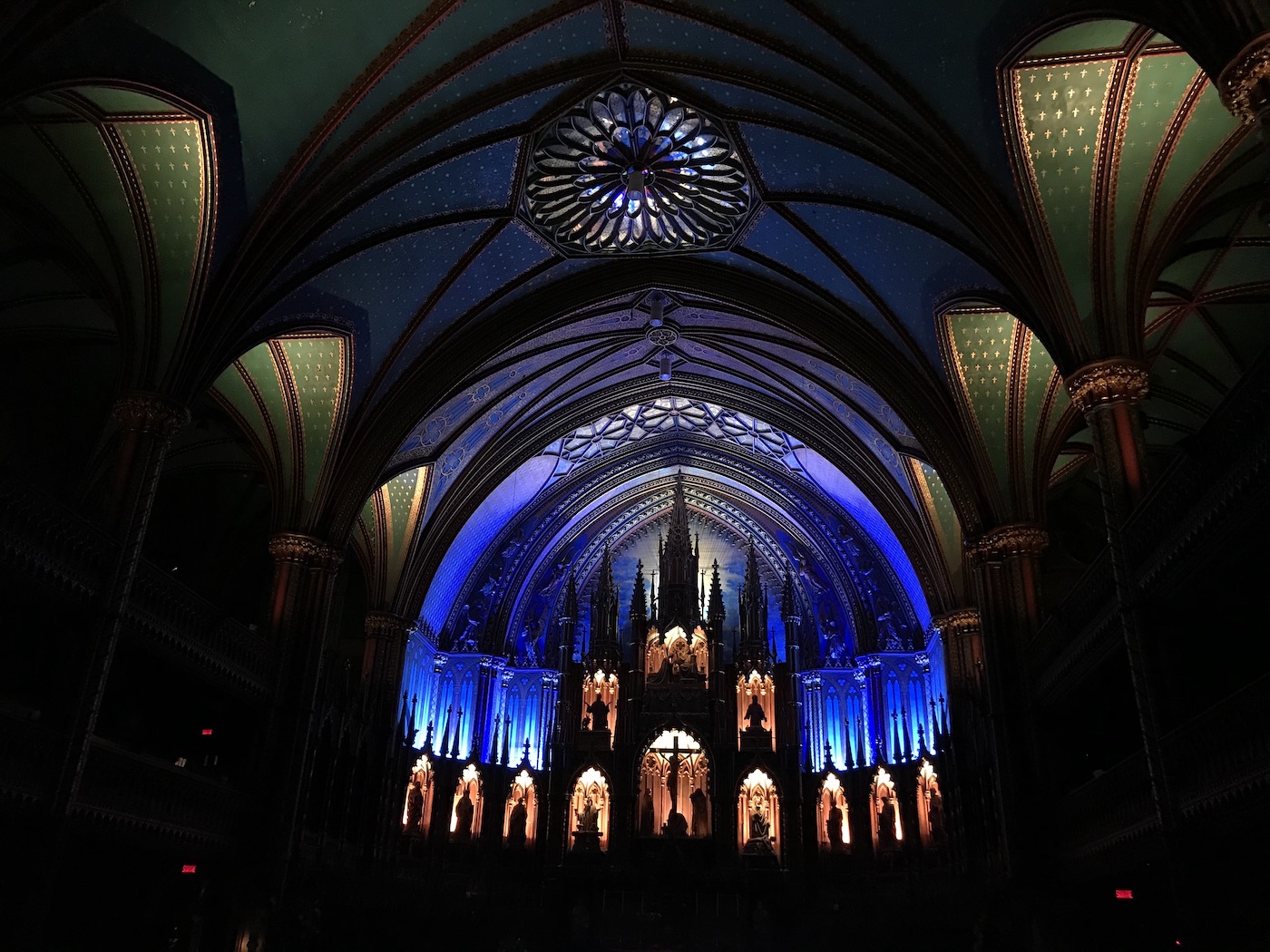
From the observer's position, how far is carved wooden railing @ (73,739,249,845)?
41.2 ft

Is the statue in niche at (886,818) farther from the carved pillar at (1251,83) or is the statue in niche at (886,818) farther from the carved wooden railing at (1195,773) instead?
the carved pillar at (1251,83)

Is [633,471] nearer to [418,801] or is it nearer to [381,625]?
[381,625]

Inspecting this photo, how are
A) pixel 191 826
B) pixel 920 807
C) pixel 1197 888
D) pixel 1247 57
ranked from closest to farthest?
pixel 1247 57 → pixel 1197 888 → pixel 191 826 → pixel 920 807

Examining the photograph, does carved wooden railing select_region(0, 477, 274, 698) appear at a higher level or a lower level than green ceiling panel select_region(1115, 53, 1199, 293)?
lower

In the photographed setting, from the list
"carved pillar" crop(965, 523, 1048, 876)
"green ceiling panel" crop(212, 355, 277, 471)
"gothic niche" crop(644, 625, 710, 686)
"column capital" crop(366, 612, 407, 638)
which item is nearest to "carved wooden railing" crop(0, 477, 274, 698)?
"green ceiling panel" crop(212, 355, 277, 471)

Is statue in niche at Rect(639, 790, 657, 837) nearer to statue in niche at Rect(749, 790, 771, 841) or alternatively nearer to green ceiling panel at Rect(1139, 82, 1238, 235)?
statue in niche at Rect(749, 790, 771, 841)

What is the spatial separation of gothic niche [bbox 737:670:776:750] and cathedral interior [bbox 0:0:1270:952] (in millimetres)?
95

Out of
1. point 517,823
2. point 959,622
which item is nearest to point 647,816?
point 517,823

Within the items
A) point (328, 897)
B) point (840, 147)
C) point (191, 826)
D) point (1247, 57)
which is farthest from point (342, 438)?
point (1247, 57)

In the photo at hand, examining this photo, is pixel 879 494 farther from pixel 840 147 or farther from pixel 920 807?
pixel 840 147

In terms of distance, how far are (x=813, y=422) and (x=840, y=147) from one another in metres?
9.22

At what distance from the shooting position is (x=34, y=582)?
11500 mm

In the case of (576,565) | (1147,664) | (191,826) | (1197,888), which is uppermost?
(576,565)

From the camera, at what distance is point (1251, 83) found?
28.2ft
